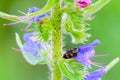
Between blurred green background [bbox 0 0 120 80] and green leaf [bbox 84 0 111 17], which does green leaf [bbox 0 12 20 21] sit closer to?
green leaf [bbox 84 0 111 17]

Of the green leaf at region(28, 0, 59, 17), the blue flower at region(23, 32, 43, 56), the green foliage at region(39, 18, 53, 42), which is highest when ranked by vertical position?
the green leaf at region(28, 0, 59, 17)

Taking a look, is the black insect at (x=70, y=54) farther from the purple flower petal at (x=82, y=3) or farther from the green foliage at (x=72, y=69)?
the purple flower petal at (x=82, y=3)

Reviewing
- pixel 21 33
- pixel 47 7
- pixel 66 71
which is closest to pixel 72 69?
pixel 66 71

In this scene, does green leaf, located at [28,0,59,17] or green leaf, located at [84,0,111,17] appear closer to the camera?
green leaf, located at [28,0,59,17]

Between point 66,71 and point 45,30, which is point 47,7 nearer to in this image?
point 45,30

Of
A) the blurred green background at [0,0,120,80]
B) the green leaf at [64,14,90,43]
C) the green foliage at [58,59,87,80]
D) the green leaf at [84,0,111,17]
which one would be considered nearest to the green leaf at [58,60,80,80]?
the green foliage at [58,59,87,80]

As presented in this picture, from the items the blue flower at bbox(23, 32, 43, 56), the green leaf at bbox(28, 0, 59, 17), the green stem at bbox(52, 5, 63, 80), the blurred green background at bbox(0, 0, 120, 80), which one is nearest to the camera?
the green leaf at bbox(28, 0, 59, 17)
